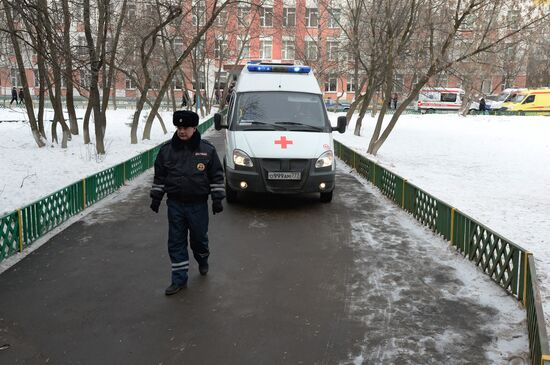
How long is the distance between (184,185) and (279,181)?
3.94m

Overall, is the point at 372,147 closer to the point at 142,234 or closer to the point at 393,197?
the point at 393,197

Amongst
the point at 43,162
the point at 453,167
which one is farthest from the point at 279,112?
the point at 453,167

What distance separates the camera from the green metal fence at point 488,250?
171 inches

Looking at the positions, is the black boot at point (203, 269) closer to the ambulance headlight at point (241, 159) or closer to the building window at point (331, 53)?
the ambulance headlight at point (241, 159)

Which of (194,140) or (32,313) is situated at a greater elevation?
(194,140)

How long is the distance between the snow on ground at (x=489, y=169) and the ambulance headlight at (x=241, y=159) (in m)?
4.56

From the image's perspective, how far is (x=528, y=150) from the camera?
79.4ft

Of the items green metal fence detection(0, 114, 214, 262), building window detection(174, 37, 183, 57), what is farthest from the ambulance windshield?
building window detection(174, 37, 183, 57)

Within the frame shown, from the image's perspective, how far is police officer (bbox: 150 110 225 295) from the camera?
5.64 meters

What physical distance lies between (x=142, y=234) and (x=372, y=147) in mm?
13494

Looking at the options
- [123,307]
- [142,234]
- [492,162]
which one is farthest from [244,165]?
[492,162]

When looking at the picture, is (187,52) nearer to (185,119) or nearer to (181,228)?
Answer: (185,119)

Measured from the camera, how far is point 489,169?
1898 centimetres

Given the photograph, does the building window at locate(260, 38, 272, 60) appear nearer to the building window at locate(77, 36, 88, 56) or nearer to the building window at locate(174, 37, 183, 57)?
the building window at locate(174, 37, 183, 57)
